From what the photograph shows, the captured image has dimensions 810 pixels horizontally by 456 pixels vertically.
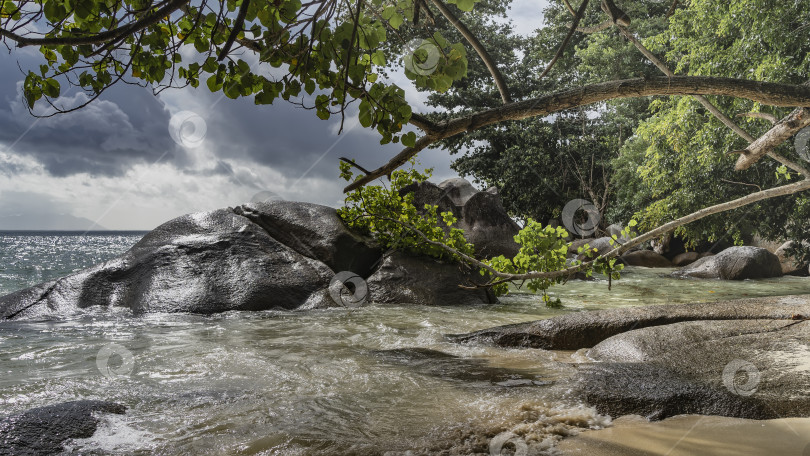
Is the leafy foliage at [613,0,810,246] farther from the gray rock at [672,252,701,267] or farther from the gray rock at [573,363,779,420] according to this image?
the gray rock at [573,363,779,420]

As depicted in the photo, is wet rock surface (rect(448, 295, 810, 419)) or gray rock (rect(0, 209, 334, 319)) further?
gray rock (rect(0, 209, 334, 319))

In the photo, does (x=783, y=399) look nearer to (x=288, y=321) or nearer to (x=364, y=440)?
(x=364, y=440)

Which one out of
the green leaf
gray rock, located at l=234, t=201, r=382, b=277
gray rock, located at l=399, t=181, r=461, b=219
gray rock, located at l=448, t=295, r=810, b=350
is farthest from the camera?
gray rock, located at l=399, t=181, r=461, b=219

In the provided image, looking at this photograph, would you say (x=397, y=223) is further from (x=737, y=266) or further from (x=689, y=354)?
(x=737, y=266)

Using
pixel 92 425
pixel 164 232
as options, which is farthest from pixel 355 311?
pixel 92 425

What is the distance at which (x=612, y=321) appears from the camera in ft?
16.9

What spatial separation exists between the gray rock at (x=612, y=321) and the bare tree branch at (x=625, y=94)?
7.61 ft

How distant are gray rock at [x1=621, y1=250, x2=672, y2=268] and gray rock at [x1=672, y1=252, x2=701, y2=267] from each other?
2.82 feet

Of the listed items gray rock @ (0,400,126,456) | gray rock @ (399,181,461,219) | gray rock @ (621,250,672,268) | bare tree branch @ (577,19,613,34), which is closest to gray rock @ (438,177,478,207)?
gray rock @ (399,181,461,219)

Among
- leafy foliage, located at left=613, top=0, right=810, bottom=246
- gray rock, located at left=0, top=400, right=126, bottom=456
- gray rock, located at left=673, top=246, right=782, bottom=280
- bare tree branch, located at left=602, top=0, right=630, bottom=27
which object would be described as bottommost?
gray rock, located at left=0, top=400, right=126, bottom=456

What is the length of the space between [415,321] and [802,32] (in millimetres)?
13552

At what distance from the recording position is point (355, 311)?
7.95 meters

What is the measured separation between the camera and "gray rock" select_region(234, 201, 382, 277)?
379 inches

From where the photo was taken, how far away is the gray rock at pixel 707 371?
118 inches
